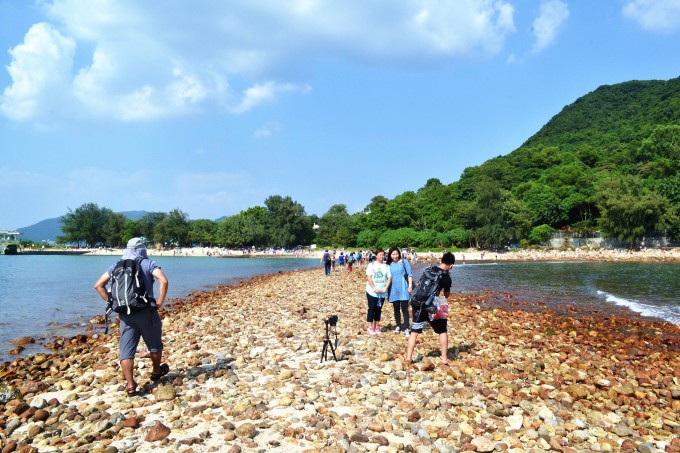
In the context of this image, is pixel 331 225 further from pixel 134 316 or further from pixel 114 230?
pixel 134 316

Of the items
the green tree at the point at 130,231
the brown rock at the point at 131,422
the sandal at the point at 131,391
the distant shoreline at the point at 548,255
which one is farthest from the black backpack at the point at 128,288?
the green tree at the point at 130,231

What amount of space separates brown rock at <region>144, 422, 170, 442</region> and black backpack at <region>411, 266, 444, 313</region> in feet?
14.4

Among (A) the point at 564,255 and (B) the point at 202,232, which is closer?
(A) the point at 564,255

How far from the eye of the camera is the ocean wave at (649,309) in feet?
52.7

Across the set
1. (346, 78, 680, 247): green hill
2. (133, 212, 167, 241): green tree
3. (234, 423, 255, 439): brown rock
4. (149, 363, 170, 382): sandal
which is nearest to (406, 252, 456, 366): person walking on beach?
(234, 423, 255, 439): brown rock

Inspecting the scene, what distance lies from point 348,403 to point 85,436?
325 centimetres

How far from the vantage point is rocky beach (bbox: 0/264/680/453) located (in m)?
4.95

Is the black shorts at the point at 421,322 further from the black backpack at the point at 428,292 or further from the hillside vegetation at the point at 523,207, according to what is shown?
the hillside vegetation at the point at 523,207

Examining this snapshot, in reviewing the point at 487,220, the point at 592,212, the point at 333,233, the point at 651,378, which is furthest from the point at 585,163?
the point at 651,378

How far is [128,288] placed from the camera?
20.4 feet

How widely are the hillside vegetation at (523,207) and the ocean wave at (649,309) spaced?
202ft

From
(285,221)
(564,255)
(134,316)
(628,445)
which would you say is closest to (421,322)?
(628,445)

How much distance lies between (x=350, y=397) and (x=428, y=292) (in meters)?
2.36

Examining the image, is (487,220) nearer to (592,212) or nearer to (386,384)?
(592,212)
